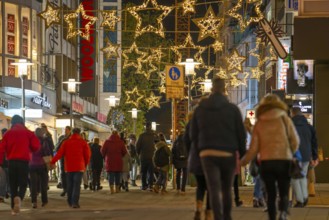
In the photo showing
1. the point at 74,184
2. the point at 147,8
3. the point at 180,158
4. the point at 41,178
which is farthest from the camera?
the point at 147,8

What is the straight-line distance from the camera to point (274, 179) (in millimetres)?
13031

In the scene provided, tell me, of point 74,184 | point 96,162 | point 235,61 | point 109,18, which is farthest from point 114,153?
point 235,61

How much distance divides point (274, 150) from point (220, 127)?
2.52 feet

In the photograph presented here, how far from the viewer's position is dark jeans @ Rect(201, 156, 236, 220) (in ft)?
41.9

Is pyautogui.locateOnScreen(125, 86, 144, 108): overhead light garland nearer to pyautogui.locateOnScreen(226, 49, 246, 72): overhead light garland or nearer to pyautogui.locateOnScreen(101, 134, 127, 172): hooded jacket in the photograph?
pyautogui.locateOnScreen(226, 49, 246, 72): overhead light garland

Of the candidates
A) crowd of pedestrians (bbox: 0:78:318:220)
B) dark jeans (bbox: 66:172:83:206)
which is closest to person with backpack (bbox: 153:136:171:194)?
dark jeans (bbox: 66:172:83:206)

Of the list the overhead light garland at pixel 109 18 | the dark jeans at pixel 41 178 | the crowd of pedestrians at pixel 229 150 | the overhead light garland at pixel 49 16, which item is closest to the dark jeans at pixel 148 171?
the overhead light garland at pixel 109 18

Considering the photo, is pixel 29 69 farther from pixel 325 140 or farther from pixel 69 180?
pixel 69 180

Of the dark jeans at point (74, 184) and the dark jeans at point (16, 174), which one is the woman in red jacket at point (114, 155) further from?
the dark jeans at point (16, 174)

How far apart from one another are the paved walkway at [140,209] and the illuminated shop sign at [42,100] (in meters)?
19.0

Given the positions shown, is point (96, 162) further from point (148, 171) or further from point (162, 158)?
point (162, 158)

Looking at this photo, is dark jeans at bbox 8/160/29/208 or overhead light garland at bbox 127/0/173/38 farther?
overhead light garland at bbox 127/0/173/38

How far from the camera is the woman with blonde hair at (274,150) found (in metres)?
13.0

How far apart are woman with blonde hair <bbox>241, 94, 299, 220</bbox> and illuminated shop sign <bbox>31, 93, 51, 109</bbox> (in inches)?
1301
